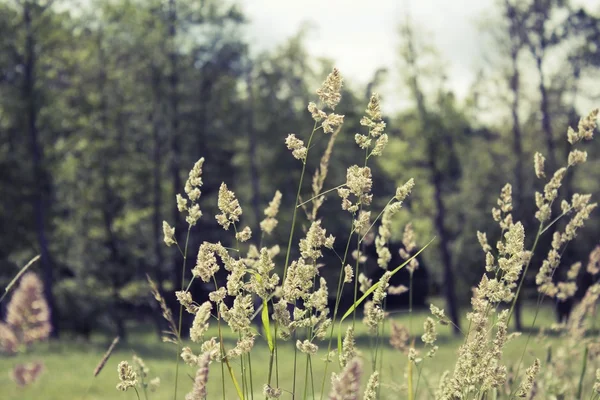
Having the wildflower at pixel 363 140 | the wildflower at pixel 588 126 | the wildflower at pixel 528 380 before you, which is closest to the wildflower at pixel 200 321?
the wildflower at pixel 363 140

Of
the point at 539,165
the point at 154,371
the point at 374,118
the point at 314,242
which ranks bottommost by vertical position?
the point at 154,371

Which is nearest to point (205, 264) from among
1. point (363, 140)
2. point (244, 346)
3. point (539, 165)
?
point (244, 346)

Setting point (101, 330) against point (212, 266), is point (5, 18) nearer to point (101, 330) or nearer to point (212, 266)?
point (101, 330)

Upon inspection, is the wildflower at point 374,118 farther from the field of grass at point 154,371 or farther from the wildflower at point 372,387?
the field of grass at point 154,371

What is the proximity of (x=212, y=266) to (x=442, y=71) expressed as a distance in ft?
76.2

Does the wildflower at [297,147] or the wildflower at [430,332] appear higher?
the wildflower at [297,147]

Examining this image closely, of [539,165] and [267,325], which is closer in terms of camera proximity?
[267,325]

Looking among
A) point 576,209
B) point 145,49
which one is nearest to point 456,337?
point 145,49

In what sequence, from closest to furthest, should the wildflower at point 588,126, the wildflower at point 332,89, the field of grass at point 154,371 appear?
the wildflower at point 332,89 < the wildflower at point 588,126 < the field of grass at point 154,371

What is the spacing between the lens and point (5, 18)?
20.2 m

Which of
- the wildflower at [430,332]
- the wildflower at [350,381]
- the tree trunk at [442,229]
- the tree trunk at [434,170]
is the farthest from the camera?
the tree trunk at [442,229]

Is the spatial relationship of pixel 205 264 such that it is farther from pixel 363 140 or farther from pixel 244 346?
pixel 363 140

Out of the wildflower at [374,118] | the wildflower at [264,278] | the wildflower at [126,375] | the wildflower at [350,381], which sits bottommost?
the wildflower at [126,375]

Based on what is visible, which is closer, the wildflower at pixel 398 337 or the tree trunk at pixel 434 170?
the wildflower at pixel 398 337
